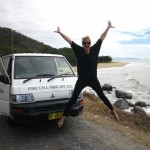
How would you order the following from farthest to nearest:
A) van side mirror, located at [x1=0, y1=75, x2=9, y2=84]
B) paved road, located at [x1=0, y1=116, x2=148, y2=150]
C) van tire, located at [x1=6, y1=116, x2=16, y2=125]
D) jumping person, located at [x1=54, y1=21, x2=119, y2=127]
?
van tire, located at [x1=6, y1=116, x2=16, y2=125] < van side mirror, located at [x1=0, y1=75, x2=9, y2=84] < jumping person, located at [x1=54, y1=21, x2=119, y2=127] < paved road, located at [x1=0, y1=116, x2=148, y2=150]

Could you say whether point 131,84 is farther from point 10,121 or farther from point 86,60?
point 86,60

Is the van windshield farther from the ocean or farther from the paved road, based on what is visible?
the ocean

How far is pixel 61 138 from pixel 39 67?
6.82ft

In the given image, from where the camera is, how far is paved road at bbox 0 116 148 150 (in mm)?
6148

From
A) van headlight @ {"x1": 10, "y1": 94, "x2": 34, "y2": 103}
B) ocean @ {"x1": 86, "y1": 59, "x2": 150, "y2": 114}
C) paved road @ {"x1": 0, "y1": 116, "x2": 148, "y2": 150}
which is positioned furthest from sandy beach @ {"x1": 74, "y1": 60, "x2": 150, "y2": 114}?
van headlight @ {"x1": 10, "y1": 94, "x2": 34, "y2": 103}

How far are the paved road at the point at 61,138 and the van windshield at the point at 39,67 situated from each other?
1.34 m

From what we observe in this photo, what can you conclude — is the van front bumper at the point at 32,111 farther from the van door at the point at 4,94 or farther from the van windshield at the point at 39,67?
the van windshield at the point at 39,67

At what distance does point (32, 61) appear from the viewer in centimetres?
772

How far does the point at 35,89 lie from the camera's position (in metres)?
6.63

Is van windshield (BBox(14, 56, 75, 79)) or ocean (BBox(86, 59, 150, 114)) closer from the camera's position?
van windshield (BBox(14, 56, 75, 79))

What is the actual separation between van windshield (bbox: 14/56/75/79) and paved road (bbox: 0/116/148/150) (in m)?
1.34

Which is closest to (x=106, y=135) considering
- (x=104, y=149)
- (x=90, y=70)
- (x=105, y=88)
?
(x=104, y=149)

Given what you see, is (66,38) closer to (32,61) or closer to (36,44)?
(32,61)

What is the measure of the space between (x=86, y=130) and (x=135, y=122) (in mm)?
2794
